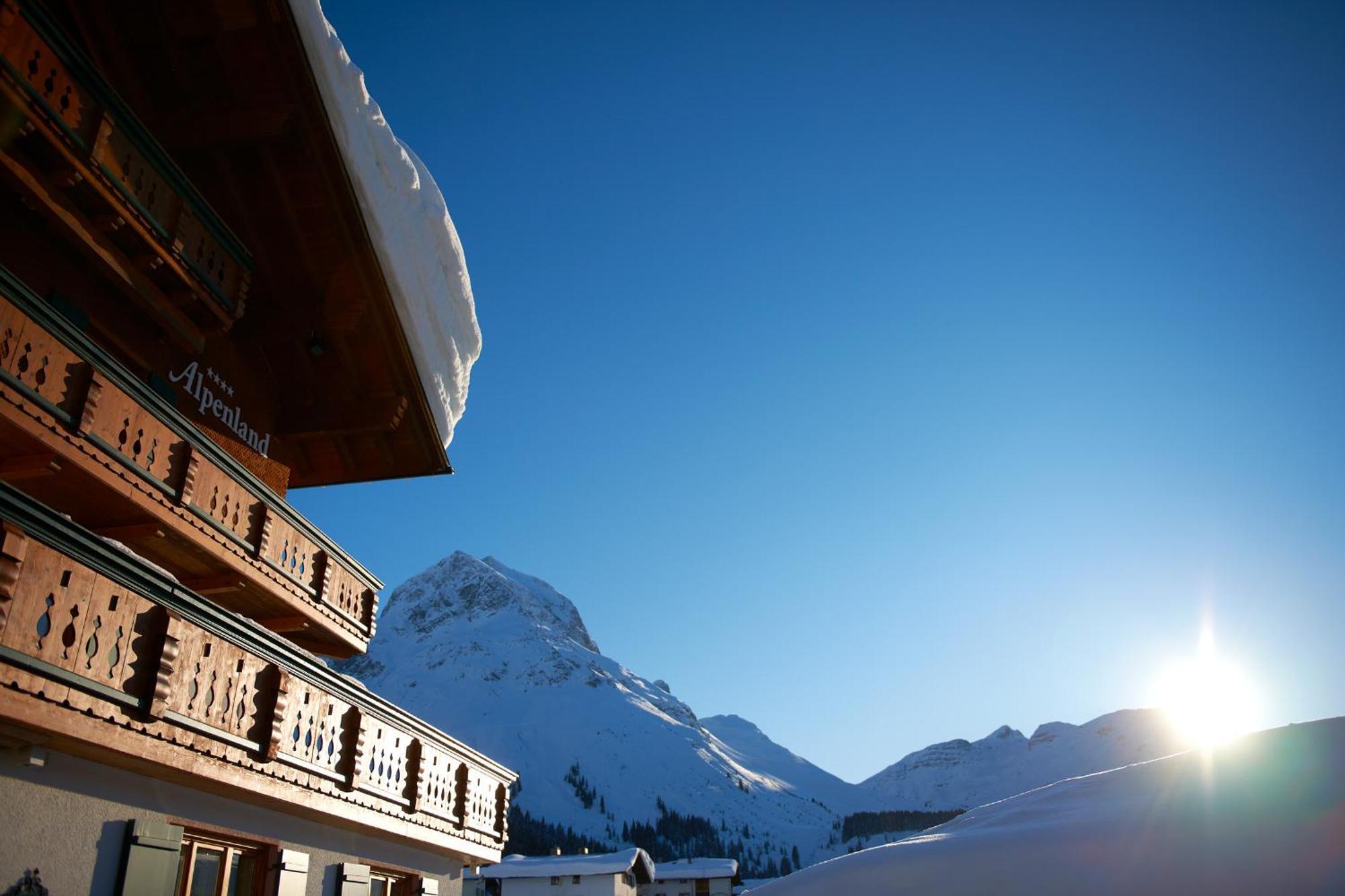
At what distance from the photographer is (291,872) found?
29.3ft

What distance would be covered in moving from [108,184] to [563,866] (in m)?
42.1

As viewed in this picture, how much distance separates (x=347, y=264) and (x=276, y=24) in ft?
11.0

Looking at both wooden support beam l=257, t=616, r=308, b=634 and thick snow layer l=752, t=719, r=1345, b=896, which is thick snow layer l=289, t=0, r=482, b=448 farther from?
thick snow layer l=752, t=719, r=1345, b=896

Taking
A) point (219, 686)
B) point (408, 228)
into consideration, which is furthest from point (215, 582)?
point (408, 228)

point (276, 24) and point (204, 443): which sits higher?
point (276, 24)

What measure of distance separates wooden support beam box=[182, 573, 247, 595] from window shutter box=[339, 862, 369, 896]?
338 centimetres

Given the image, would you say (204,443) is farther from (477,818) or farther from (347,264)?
(477,818)

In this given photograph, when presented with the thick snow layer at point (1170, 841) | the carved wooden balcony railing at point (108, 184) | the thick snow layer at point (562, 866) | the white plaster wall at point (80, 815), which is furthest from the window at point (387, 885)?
the thick snow layer at point (562, 866)

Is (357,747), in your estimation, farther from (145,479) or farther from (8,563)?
(8,563)

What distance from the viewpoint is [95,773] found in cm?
662

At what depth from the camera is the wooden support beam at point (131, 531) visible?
8.79 metres

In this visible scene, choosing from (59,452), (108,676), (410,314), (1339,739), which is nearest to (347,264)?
(410,314)

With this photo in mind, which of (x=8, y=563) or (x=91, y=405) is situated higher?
(x=91, y=405)

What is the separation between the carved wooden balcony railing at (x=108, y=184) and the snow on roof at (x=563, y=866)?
3898cm
